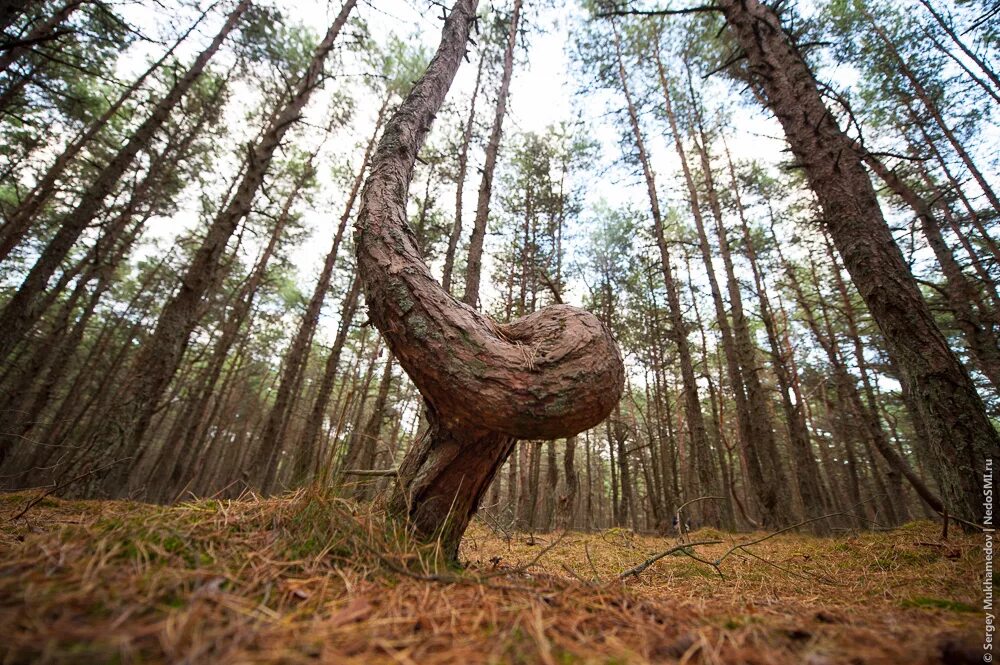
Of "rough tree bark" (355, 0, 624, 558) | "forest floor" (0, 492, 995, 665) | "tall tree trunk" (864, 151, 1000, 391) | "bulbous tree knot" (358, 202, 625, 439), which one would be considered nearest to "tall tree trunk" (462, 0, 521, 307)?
"rough tree bark" (355, 0, 624, 558)

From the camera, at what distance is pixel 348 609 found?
3.87 feet

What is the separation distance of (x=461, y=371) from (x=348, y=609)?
1.01 meters

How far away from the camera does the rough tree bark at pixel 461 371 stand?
1.83 m

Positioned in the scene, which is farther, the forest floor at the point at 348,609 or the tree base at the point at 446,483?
the tree base at the point at 446,483

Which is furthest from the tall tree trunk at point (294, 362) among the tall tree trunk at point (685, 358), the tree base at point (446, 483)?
the tall tree trunk at point (685, 358)

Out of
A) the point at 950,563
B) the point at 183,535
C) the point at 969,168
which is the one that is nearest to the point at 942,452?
the point at 950,563

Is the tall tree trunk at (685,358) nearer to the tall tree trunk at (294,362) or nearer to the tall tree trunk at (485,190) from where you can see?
the tall tree trunk at (485,190)

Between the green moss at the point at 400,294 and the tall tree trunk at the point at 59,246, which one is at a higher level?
the tall tree trunk at the point at 59,246

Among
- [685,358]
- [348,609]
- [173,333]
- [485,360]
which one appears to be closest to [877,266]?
[485,360]

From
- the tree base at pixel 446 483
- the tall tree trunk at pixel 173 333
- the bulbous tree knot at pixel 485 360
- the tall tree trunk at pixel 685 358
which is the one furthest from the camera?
the tall tree trunk at pixel 685 358

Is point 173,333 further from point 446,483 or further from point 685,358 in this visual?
point 685,358

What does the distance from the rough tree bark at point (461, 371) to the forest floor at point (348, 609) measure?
1.27ft

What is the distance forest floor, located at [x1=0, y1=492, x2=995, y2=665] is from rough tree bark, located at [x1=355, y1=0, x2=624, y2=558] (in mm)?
388

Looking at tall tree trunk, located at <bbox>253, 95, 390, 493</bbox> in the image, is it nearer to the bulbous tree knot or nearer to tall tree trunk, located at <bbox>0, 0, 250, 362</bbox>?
tall tree trunk, located at <bbox>0, 0, 250, 362</bbox>
